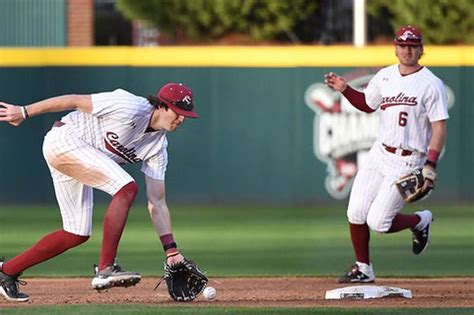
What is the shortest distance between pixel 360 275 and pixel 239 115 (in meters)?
7.40

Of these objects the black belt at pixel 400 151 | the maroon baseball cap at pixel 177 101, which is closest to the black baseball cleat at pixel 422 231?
the black belt at pixel 400 151

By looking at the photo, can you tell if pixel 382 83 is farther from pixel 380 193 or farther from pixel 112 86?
pixel 112 86

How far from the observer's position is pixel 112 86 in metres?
16.7

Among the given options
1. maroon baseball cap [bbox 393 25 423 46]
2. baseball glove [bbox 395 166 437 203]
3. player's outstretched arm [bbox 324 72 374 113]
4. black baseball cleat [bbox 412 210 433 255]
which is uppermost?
maroon baseball cap [bbox 393 25 423 46]

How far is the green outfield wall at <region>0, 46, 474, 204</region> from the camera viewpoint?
16.4m

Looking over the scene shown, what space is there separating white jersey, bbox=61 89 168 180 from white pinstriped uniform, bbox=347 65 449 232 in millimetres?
1677

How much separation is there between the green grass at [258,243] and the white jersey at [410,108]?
59.3 inches

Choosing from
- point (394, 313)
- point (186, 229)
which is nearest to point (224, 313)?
point (394, 313)

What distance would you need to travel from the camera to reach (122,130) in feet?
26.6

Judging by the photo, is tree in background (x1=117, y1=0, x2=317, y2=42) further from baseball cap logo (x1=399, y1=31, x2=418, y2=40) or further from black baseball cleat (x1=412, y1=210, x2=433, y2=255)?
baseball cap logo (x1=399, y1=31, x2=418, y2=40)

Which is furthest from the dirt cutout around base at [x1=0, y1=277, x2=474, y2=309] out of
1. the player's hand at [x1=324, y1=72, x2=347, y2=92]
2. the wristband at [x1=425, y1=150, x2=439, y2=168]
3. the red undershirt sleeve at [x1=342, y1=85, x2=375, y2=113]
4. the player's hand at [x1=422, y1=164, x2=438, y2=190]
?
the player's hand at [x1=324, y1=72, x2=347, y2=92]

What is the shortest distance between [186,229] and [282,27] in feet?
20.4

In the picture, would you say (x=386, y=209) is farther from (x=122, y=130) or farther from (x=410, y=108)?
(x=122, y=130)

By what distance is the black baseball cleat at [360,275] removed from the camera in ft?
30.9
